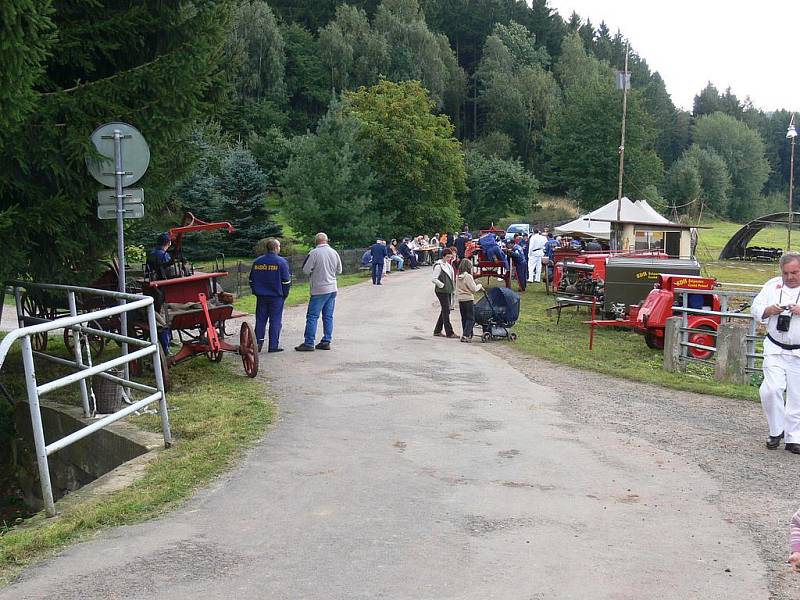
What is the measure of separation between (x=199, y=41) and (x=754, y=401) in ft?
27.5

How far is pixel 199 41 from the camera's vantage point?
11.4m

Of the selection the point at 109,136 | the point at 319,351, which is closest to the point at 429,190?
the point at 319,351

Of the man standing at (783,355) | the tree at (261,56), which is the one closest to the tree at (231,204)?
the man standing at (783,355)

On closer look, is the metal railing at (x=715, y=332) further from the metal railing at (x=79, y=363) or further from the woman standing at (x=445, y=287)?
the metal railing at (x=79, y=363)

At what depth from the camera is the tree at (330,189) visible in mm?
49281

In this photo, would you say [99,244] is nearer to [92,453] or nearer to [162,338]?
[162,338]

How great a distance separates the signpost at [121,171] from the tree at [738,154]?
436ft

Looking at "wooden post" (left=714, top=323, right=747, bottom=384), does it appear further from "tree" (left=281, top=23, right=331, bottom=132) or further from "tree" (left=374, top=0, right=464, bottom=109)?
"tree" (left=281, top=23, right=331, bottom=132)

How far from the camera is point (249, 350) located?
1202 centimetres

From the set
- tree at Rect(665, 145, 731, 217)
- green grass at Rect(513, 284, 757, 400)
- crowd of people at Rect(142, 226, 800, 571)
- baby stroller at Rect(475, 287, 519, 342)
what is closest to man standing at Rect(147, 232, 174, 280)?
crowd of people at Rect(142, 226, 800, 571)

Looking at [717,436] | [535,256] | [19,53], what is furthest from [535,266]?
[19,53]

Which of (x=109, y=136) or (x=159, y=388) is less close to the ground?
(x=109, y=136)

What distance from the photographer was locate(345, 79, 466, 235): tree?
201ft

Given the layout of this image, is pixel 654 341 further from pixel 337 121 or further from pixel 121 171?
pixel 337 121
